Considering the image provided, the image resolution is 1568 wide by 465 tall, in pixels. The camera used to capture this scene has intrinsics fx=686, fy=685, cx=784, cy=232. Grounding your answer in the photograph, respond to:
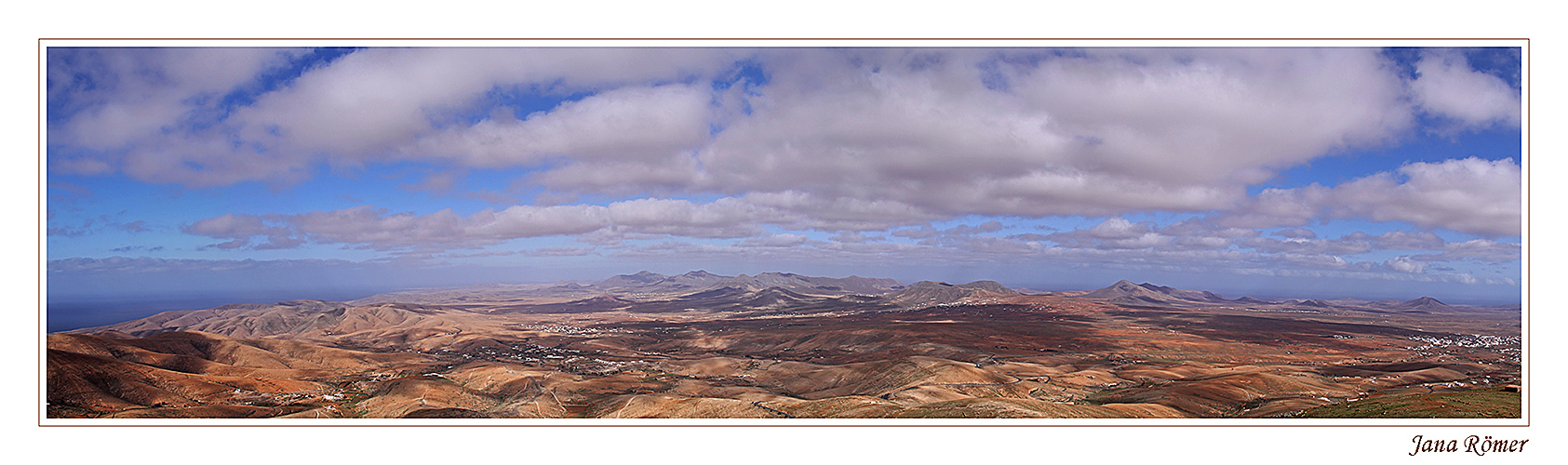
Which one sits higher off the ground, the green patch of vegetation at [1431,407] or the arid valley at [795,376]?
the green patch of vegetation at [1431,407]

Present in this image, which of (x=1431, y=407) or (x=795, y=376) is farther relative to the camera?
(x=795, y=376)

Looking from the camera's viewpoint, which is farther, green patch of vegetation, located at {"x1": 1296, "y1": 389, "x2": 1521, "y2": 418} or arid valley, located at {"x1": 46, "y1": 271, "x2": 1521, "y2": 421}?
arid valley, located at {"x1": 46, "y1": 271, "x2": 1521, "y2": 421}

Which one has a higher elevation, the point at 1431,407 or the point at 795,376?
the point at 1431,407

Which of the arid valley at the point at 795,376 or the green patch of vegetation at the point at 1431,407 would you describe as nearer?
the green patch of vegetation at the point at 1431,407

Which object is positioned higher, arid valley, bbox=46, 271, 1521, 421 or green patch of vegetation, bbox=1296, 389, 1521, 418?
green patch of vegetation, bbox=1296, 389, 1521, 418
